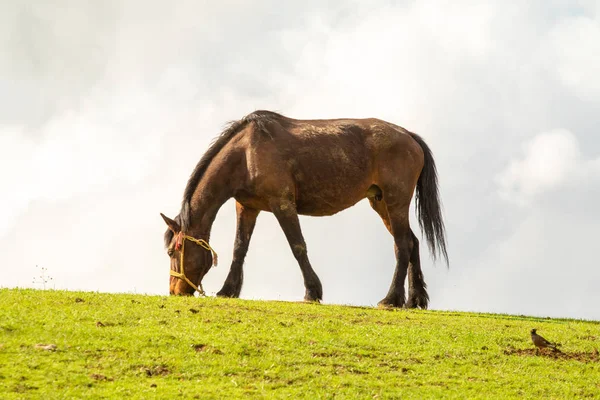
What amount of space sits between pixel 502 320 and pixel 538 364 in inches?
141

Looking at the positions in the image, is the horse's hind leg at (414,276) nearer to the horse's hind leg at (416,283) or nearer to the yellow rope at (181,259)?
the horse's hind leg at (416,283)

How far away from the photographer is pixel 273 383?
39.0ft

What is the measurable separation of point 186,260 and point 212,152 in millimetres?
2314

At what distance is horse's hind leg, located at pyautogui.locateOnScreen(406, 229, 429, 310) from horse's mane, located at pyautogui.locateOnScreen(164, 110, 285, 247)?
4.08m

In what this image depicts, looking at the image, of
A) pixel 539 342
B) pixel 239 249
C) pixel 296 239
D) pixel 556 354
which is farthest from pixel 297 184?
pixel 556 354

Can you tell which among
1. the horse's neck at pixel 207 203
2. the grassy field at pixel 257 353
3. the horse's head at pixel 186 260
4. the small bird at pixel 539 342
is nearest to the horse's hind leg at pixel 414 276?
the grassy field at pixel 257 353

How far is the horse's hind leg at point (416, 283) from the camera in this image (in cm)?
2008

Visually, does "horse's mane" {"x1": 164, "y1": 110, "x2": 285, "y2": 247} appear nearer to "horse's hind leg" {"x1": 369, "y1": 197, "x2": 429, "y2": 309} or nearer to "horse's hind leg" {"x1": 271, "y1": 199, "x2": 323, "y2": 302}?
"horse's hind leg" {"x1": 271, "y1": 199, "x2": 323, "y2": 302}

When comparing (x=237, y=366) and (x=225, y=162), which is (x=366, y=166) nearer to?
(x=225, y=162)

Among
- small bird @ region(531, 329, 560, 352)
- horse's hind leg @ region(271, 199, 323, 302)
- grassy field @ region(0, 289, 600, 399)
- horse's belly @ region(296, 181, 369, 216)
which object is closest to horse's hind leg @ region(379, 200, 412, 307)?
horse's belly @ region(296, 181, 369, 216)

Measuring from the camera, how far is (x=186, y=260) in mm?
18375

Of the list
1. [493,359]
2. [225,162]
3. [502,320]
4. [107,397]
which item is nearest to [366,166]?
[225,162]

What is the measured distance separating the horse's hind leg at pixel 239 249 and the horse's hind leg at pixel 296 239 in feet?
3.64

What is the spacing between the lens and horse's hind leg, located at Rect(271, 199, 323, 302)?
18359mm
